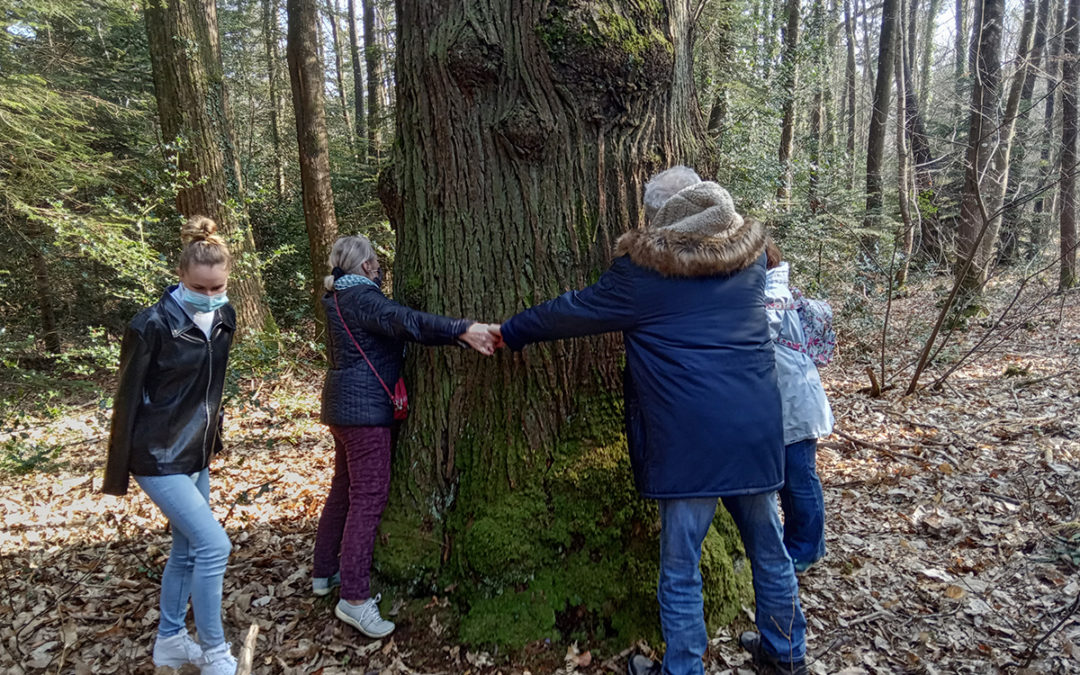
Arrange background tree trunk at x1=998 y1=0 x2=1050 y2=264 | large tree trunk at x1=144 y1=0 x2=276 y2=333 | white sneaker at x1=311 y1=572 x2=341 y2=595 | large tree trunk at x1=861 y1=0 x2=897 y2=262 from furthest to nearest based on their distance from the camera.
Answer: large tree trunk at x1=861 y1=0 x2=897 y2=262, background tree trunk at x1=998 y1=0 x2=1050 y2=264, large tree trunk at x1=144 y1=0 x2=276 y2=333, white sneaker at x1=311 y1=572 x2=341 y2=595

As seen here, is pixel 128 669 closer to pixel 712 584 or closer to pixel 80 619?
pixel 80 619

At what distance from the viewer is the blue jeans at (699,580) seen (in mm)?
2430

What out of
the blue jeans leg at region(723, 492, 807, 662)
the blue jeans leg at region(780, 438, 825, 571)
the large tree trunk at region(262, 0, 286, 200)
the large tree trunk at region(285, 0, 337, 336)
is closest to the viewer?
the blue jeans leg at region(723, 492, 807, 662)

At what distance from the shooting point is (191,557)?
2842 mm

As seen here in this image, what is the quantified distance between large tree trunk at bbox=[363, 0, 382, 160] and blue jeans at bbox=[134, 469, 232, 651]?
10452 mm

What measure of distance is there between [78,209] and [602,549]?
31.2ft

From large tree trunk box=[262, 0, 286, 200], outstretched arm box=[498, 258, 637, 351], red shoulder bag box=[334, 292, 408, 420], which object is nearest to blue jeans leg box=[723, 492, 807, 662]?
outstretched arm box=[498, 258, 637, 351]

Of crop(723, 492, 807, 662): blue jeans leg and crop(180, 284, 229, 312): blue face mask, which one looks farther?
crop(180, 284, 229, 312): blue face mask

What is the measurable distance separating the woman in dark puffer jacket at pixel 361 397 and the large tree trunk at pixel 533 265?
0.21 metres

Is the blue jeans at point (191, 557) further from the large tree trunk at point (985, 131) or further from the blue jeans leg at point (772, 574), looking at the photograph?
the large tree trunk at point (985, 131)

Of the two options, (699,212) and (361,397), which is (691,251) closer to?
(699,212)

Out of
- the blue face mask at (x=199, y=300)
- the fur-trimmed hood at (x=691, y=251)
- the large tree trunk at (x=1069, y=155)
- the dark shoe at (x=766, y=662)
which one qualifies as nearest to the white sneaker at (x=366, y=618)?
the blue face mask at (x=199, y=300)

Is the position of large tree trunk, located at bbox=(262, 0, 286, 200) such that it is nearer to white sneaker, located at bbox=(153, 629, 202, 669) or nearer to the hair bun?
the hair bun

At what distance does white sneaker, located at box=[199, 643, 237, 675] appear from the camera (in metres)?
2.77
